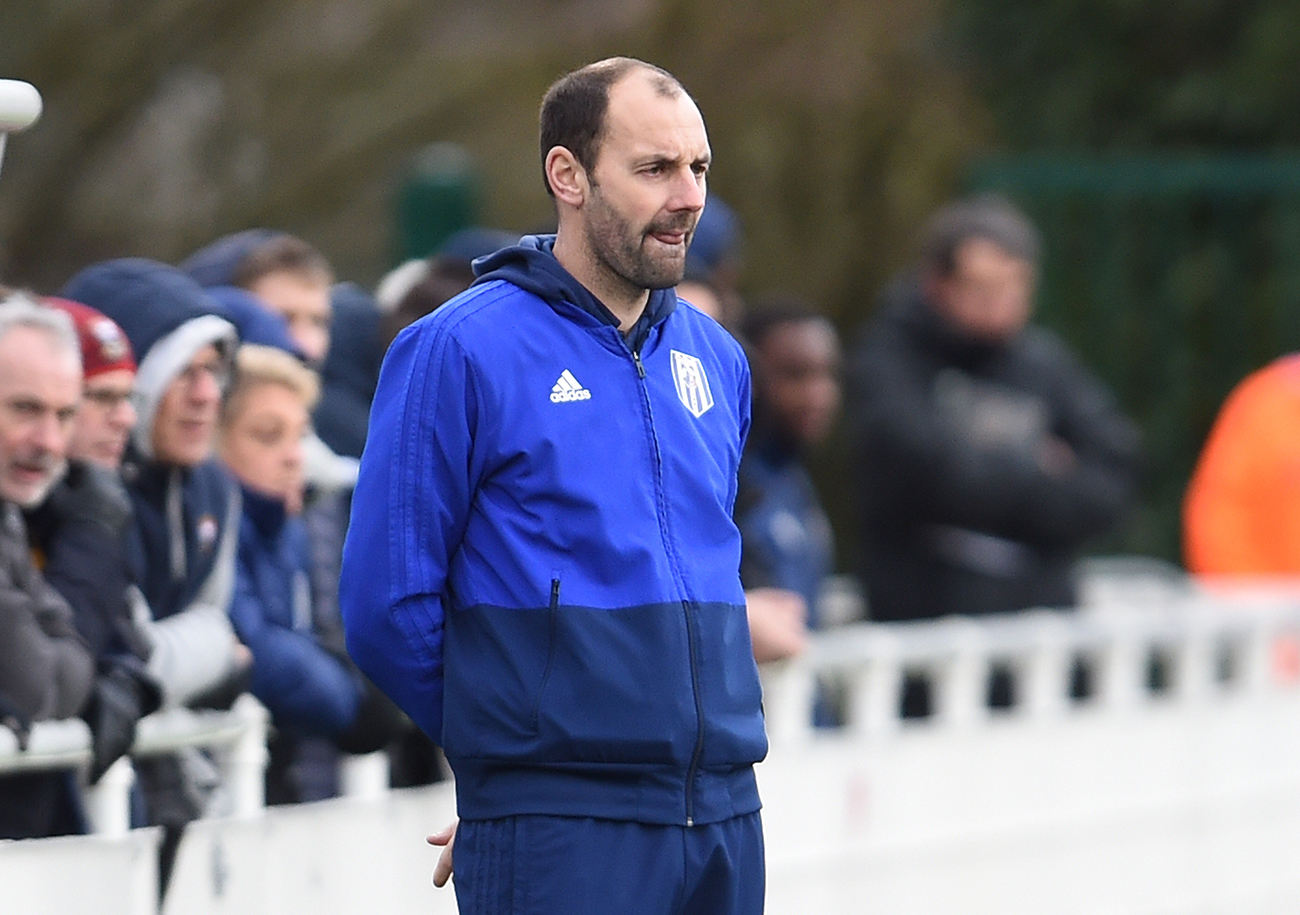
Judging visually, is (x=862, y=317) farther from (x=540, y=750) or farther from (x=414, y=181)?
(x=540, y=750)

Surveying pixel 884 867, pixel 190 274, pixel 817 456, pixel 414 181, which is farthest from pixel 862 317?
pixel 190 274

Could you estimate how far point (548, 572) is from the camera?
3.20 metres

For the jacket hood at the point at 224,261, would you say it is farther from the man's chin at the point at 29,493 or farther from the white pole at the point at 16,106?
the white pole at the point at 16,106

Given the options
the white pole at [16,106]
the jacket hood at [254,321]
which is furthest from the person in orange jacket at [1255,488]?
the white pole at [16,106]

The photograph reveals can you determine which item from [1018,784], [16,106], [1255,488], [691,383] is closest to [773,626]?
[1018,784]

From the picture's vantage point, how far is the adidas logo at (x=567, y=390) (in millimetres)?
3252

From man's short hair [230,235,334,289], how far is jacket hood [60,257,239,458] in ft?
2.19

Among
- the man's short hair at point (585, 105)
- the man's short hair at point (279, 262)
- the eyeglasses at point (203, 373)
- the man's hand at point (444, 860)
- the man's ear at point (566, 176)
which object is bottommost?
the man's hand at point (444, 860)

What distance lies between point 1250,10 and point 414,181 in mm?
4266

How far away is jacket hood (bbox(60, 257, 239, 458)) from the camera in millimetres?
4180

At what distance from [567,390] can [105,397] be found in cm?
103

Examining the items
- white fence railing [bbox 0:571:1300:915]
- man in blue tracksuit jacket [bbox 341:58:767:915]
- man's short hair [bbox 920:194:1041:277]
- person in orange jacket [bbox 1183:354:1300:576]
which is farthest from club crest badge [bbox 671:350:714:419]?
person in orange jacket [bbox 1183:354:1300:576]

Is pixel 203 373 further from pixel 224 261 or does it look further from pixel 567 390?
pixel 567 390

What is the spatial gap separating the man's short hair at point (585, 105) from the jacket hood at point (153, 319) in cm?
110
